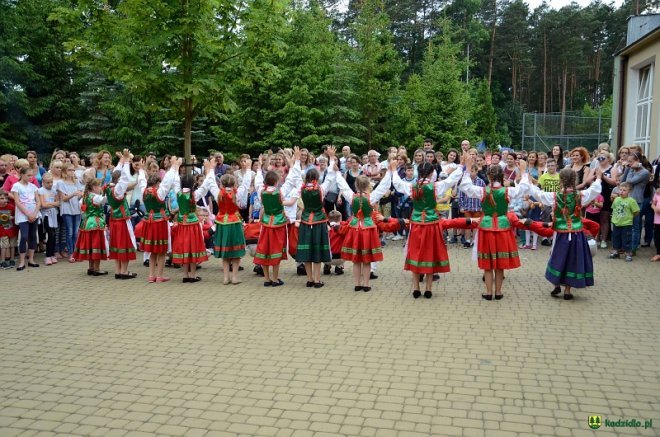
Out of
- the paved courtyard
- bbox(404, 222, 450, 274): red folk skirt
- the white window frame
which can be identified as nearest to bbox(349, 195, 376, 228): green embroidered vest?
bbox(404, 222, 450, 274): red folk skirt

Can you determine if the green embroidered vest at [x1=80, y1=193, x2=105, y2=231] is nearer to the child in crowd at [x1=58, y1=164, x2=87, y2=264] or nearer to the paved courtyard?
the paved courtyard

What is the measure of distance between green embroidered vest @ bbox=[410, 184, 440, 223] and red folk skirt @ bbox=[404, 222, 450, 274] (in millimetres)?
94

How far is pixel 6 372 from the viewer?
580cm

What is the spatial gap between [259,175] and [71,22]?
464 cm

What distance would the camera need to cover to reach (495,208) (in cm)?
826

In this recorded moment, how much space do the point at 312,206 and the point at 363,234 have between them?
3.13ft

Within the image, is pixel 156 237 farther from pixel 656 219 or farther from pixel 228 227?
pixel 656 219

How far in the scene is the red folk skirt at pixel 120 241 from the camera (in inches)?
394

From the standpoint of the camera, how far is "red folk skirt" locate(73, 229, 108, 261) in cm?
1023

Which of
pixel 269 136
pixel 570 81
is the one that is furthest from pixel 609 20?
pixel 269 136

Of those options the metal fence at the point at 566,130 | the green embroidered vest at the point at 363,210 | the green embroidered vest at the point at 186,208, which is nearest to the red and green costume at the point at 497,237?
the green embroidered vest at the point at 363,210

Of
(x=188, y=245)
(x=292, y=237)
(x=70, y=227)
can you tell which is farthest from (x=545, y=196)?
(x=70, y=227)

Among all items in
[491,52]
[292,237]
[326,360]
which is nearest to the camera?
[326,360]

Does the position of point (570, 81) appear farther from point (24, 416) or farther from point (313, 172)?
point (24, 416)
